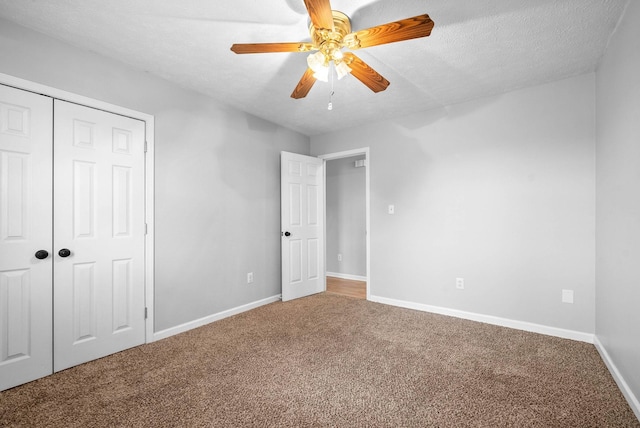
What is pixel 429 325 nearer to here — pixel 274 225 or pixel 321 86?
pixel 274 225

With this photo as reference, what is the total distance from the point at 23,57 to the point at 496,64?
3.60 meters

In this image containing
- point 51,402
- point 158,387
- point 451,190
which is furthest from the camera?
point 451,190

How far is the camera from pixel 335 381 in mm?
2053

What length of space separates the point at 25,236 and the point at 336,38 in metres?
2.48

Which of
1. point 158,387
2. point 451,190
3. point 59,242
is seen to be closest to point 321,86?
point 451,190

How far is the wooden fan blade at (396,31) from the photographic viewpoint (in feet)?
5.03

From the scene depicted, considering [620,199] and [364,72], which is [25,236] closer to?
[364,72]

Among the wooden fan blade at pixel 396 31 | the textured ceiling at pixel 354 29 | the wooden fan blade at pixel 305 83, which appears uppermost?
the textured ceiling at pixel 354 29

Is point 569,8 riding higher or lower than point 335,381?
higher

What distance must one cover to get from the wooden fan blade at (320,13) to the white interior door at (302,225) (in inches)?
97.1

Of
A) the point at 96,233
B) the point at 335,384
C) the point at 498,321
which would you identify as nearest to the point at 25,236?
the point at 96,233

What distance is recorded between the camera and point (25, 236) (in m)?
2.06

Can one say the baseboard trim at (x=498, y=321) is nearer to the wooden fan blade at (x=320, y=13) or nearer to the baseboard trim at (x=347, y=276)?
the baseboard trim at (x=347, y=276)

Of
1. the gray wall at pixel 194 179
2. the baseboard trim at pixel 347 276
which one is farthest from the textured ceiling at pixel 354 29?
the baseboard trim at pixel 347 276
